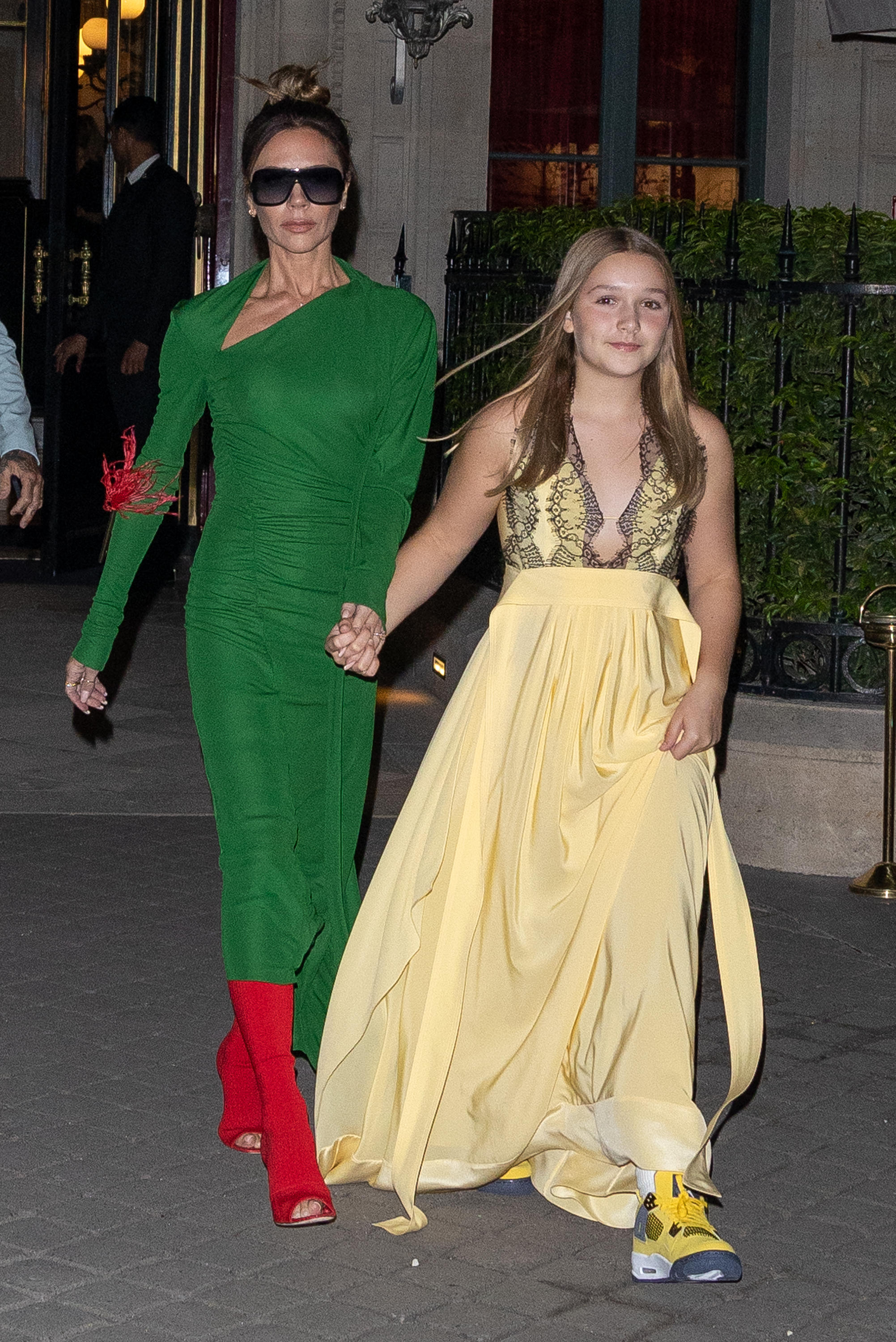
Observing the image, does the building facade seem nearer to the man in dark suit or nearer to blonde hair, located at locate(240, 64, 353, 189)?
the man in dark suit

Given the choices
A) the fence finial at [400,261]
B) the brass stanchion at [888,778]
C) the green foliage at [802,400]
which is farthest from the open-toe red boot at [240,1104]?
the fence finial at [400,261]

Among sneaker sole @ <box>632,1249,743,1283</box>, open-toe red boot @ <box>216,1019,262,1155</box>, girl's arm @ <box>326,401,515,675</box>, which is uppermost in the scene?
girl's arm @ <box>326,401,515,675</box>

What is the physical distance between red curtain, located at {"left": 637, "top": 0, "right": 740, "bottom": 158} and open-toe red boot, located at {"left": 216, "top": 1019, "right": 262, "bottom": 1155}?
957 cm

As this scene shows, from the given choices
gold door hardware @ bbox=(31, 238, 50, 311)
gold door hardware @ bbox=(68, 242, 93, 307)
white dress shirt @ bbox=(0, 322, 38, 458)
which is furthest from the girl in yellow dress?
gold door hardware @ bbox=(31, 238, 50, 311)

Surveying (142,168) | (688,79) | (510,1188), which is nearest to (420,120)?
(142,168)

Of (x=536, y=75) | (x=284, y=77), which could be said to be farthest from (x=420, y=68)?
(x=284, y=77)

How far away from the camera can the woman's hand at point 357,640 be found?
13.1ft

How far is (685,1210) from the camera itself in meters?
3.82

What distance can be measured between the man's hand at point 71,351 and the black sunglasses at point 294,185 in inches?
299

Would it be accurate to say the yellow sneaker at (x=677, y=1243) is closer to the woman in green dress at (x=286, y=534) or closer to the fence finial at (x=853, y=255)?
the woman in green dress at (x=286, y=534)

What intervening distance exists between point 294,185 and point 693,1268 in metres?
2.38

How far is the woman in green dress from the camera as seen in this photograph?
4152mm

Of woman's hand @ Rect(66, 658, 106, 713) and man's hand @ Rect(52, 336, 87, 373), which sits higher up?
man's hand @ Rect(52, 336, 87, 373)

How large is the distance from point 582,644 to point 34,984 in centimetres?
227
